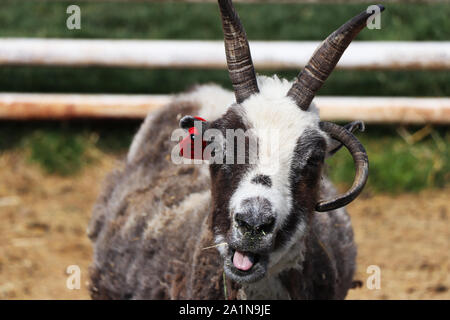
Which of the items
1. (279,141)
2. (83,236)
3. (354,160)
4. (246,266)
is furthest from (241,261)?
(83,236)

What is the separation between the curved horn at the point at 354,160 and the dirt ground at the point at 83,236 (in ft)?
6.62

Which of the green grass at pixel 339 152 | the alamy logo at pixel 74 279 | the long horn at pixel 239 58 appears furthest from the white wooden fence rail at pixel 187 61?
the long horn at pixel 239 58

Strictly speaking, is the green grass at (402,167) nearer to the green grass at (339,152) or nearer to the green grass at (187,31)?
the green grass at (339,152)

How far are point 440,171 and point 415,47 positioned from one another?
1401 mm

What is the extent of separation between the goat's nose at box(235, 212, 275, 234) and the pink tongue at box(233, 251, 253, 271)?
185 mm

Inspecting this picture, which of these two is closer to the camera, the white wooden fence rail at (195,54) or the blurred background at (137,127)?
the blurred background at (137,127)

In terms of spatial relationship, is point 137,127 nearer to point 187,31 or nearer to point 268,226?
point 187,31

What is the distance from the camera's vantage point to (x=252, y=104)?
3605 mm

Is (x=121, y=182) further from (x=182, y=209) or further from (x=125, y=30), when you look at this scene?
(x=125, y=30)

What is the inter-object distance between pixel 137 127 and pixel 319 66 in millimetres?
4822

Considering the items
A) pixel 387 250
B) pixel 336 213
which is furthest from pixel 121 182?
pixel 387 250

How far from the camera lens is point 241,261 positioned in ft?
11.3

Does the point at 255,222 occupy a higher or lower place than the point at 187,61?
lower

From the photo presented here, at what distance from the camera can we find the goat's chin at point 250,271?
3426 millimetres
